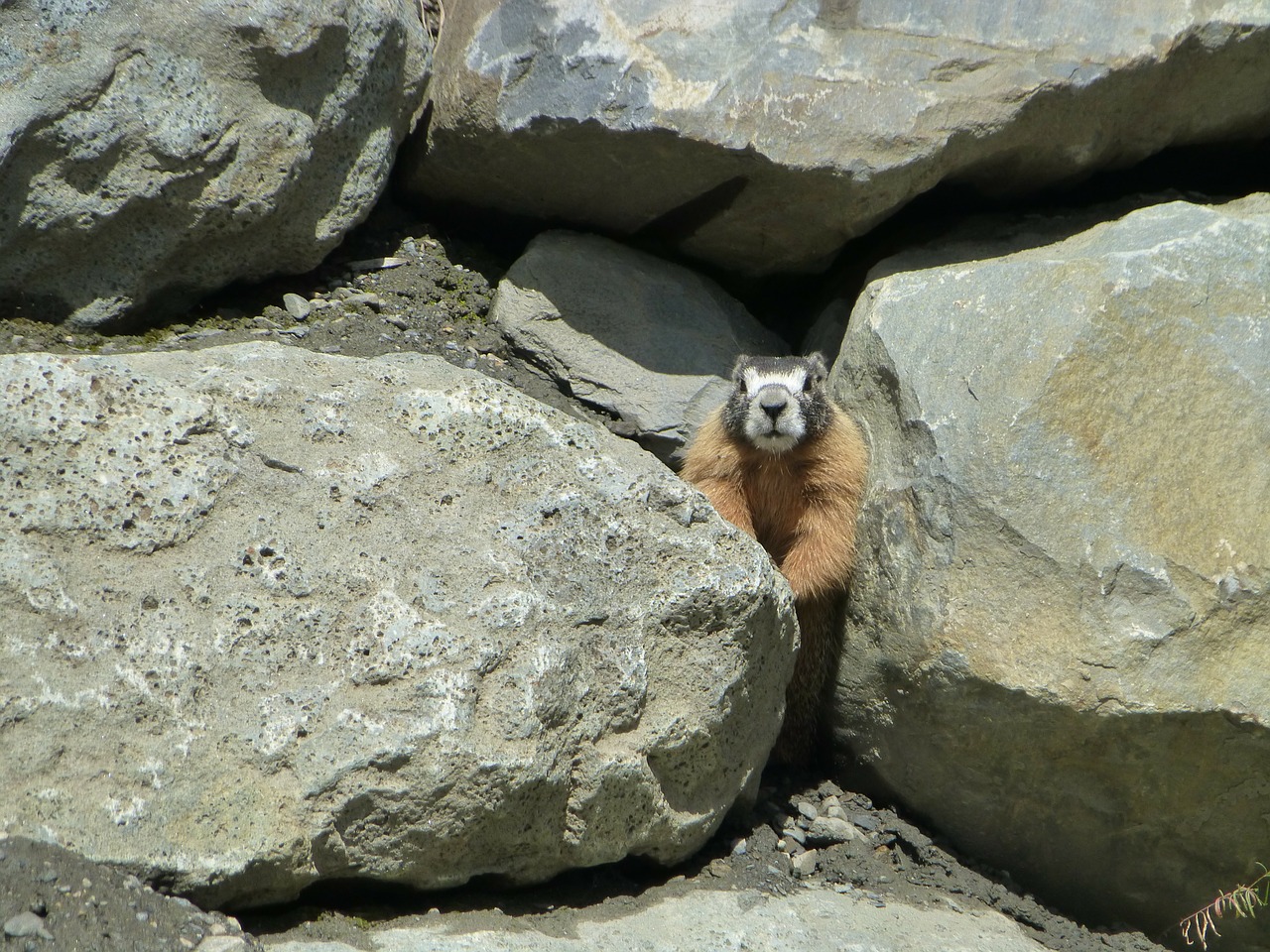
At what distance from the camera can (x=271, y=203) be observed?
530 centimetres

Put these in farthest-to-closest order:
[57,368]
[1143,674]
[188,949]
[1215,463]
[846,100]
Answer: [846,100], [1215,463], [1143,674], [57,368], [188,949]

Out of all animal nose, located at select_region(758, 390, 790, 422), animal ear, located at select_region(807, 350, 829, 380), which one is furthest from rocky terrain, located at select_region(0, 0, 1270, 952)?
animal nose, located at select_region(758, 390, 790, 422)

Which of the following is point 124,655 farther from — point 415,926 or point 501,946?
point 501,946

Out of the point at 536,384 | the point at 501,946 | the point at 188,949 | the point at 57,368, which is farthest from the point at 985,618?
the point at 57,368

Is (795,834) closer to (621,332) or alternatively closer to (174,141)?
(621,332)

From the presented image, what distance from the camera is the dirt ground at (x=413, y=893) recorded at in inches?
120

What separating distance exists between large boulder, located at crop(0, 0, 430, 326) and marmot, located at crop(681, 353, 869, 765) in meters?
2.17

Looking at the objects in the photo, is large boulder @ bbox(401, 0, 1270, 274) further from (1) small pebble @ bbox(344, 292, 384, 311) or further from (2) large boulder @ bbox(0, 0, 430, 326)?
(1) small pebble @ bbox(344, 292, 384, 311)

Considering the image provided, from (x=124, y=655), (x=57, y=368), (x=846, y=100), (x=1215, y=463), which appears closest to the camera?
(x=124, y=655)

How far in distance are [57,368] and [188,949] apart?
6.18 feet

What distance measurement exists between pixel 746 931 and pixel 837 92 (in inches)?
141

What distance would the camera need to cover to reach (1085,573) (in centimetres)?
434

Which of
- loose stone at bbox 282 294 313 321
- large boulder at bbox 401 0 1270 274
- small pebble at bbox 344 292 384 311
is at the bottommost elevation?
loose stone at bbox 282 294 313 321

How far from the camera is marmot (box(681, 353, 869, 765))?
5277mm
